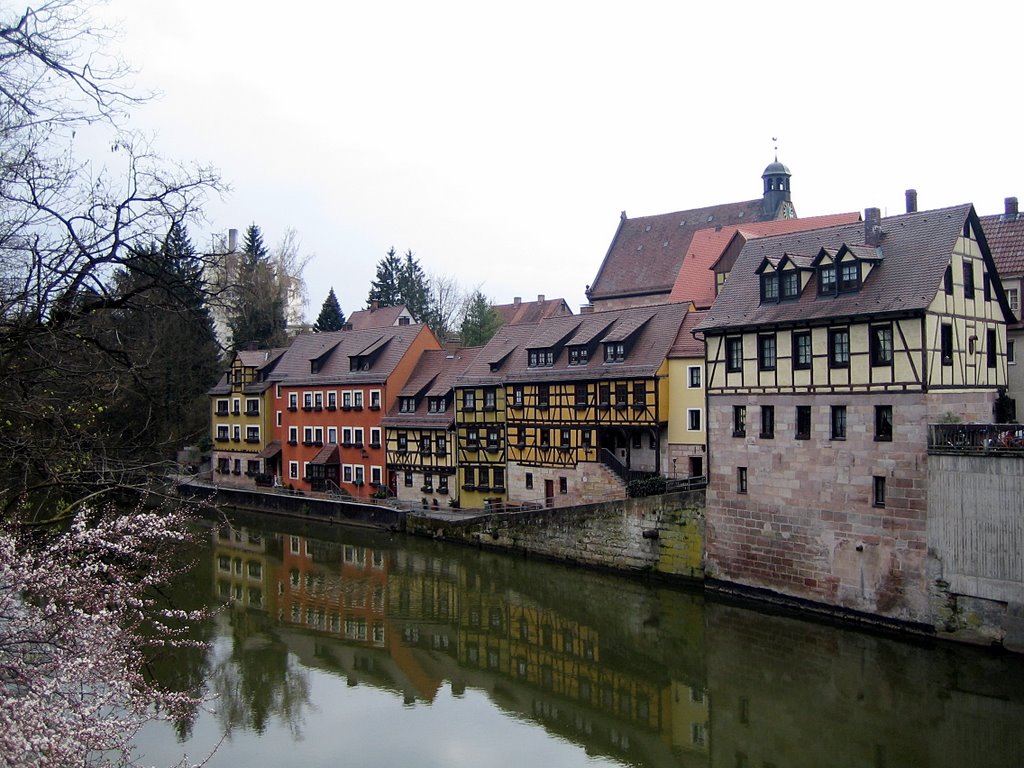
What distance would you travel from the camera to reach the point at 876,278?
2169cm

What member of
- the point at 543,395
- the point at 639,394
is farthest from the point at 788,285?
the point at 543,395

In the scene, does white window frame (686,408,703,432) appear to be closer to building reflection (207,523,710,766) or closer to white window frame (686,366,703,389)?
white window frame (686,366,703,389)

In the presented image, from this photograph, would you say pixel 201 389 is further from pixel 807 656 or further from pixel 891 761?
pixel 891 761

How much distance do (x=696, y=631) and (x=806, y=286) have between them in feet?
28.1

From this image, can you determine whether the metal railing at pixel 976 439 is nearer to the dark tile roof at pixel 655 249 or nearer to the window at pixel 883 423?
the window at pixel 883 423

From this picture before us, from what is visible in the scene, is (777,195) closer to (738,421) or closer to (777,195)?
(777,195)

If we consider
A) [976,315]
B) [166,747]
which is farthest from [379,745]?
[976,315]

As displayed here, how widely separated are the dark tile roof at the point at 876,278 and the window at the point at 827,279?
0.18 metres

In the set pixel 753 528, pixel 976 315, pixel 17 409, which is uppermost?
pixel 976 315

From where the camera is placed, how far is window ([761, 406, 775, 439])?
23.0 m

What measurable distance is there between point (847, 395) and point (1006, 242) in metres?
8.55

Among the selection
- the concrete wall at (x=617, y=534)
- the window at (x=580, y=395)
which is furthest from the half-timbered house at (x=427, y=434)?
the window at (x=580, y=395)

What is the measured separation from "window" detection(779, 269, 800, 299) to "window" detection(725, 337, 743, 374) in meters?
1.54

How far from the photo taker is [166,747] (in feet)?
50.0
